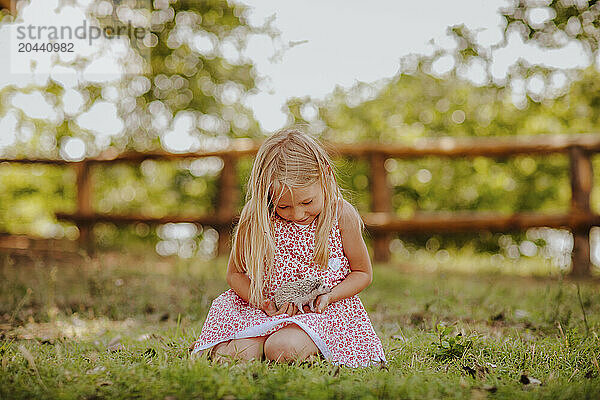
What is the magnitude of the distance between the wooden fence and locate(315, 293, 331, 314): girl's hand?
3.30 m

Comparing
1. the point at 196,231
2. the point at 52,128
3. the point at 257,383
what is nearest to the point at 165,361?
the point at 257,383

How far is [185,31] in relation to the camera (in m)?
8.25

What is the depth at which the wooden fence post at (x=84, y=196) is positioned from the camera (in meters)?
7.84

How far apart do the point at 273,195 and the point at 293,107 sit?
6.11 metres

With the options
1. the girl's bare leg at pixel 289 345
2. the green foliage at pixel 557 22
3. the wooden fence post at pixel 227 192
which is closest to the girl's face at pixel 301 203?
the girl's bare leg at pixel 289 345

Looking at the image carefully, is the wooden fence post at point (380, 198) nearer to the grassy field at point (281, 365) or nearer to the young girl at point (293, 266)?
the grassy field at point (281, 365)

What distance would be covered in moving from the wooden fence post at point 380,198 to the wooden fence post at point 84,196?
3.72 meters

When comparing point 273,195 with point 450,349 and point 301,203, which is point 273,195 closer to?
point 301,203

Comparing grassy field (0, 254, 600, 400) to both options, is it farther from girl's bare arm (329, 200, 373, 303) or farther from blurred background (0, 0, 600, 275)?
blurred background (0, 0, 600, 275)

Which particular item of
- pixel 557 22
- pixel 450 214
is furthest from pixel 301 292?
pixel 450 214

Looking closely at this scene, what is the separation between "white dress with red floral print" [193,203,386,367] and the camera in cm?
247

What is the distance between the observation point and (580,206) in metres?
6.14

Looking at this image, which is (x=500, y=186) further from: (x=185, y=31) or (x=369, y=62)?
(x=185, y=31)

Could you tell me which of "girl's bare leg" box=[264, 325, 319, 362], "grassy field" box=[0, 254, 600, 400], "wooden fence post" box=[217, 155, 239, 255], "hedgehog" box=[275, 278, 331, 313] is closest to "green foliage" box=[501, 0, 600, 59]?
"grassy field" box=[0, 254, 600, 400]
